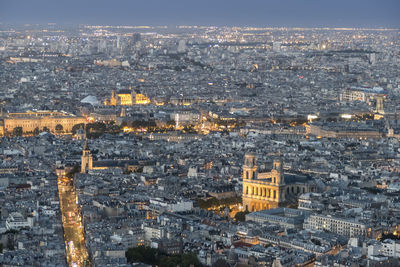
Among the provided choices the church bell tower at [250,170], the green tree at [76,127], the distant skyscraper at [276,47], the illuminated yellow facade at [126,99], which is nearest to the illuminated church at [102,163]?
the church bell tower at [250,170]

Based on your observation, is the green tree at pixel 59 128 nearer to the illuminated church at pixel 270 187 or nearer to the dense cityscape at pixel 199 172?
the dense cityscape at pixel 199 172

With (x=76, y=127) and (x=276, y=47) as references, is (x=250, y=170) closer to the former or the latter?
(x=76, y=127)

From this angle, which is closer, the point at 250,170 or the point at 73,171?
the point at 250,170

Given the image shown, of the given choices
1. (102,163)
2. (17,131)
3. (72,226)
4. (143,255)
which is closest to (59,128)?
(17,131)

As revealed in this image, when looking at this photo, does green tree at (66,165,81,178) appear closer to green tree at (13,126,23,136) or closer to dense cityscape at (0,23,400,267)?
dense cityscape at (0,23,400,267)

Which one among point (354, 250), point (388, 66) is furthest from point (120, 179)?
point (388, 66)

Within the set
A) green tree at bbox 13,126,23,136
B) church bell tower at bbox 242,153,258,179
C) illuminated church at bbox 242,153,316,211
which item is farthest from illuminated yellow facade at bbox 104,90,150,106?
illuminated church at bbox 242,153,316,211
